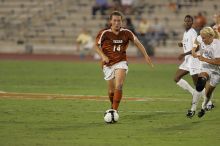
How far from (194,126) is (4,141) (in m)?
4.05

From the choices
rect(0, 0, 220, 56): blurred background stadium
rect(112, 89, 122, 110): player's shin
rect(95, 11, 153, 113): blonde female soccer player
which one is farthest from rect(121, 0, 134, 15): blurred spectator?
rect(112, 89, 122, 110): player's shin

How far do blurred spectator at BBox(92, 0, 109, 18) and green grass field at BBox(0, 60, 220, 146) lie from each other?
57.6ft

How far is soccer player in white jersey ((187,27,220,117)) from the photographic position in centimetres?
1552

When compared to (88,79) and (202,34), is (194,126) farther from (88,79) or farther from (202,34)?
(88,79)

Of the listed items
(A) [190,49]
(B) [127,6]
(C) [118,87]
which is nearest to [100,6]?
(B) [127,6]

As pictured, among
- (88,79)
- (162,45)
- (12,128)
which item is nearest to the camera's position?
(12,128)

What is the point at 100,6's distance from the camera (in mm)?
45031

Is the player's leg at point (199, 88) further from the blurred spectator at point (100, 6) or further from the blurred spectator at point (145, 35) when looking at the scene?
the blurred spectator at point (100, 6)

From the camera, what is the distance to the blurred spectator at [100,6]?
147 feet

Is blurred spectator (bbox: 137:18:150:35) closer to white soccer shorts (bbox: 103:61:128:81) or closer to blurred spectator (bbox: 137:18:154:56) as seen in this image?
blurred spectator (bbox: 137:18:154:56)

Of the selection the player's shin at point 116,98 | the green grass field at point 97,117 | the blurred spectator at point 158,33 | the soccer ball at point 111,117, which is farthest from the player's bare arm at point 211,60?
the blurred spectator at point 158,33

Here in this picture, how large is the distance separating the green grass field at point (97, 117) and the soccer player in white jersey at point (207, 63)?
547mm

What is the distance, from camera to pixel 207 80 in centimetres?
1584

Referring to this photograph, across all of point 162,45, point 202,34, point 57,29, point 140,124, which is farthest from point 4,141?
point 57,29
